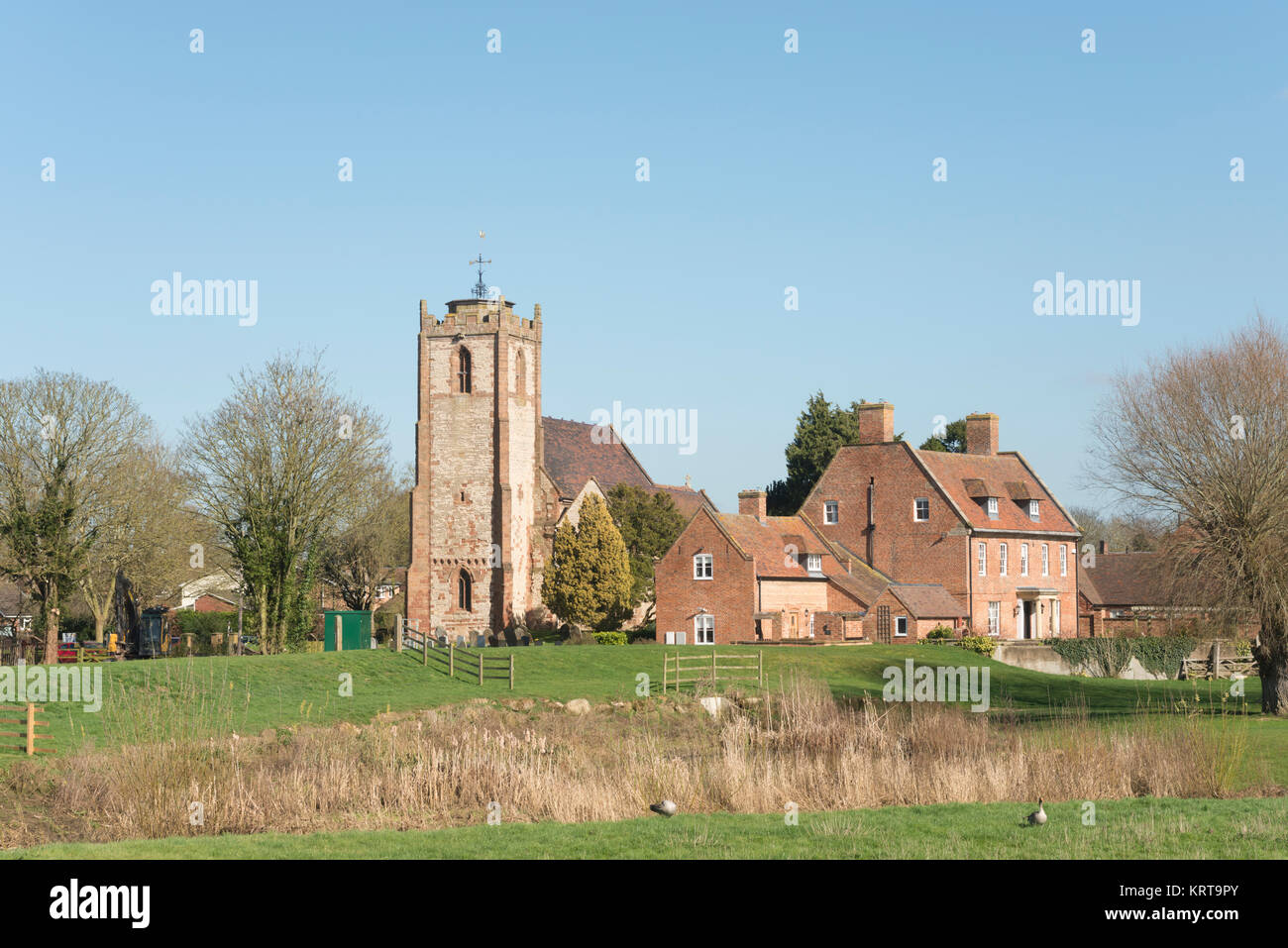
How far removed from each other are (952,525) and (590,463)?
23.7m

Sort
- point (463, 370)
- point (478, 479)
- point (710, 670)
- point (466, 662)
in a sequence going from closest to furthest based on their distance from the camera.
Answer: point (466, 662), point (710, 670), point (478, 479), point (463, 370)

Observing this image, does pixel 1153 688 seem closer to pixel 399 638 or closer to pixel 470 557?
pixel 399 638

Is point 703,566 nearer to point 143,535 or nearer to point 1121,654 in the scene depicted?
point 1121,654

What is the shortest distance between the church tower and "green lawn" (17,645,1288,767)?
1545cm

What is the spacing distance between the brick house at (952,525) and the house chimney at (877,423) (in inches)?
2.1

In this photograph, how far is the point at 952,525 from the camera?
60375mm

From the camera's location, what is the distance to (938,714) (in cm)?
2598

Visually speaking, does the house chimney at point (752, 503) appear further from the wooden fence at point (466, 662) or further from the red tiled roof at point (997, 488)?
the wooden fence at point (466, 662)

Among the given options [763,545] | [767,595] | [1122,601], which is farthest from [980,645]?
[1122,601]

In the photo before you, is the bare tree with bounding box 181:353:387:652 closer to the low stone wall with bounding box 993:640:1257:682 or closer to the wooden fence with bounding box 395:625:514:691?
the wooden fence with bounding box 395:625:514:691

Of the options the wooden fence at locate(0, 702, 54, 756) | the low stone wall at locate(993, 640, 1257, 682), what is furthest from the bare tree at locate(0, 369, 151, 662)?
the low stone wall at locate(993, 640, 1257, 682)
